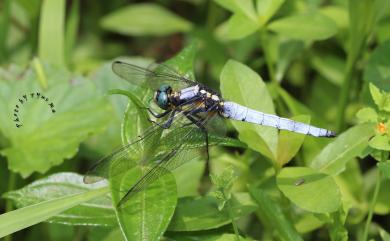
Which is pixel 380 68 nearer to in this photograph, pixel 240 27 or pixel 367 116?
pixel 240 27

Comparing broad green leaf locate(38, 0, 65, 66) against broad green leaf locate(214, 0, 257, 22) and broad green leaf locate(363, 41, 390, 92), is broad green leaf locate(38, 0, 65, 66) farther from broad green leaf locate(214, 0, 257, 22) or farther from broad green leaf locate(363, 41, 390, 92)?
broad green leaf locate(363, 41, 390, 92)

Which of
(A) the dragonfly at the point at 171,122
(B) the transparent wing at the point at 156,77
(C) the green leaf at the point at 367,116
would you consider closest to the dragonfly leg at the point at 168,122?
(A) the dragonfly at the point at 171,122

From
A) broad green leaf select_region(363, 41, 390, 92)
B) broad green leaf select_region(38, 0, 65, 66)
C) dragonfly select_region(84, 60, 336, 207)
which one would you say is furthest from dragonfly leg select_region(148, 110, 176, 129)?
broad green leaf select_region(38, 0, 65, 66)

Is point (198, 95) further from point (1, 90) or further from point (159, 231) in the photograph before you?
point (1, 90)

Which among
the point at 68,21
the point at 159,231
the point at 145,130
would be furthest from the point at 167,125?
the point at 68,21

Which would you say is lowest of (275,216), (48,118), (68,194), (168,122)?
(275,216)

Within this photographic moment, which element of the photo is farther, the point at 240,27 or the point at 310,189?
the point at 240,27

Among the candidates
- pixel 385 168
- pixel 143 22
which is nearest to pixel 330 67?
pixel 143 22
